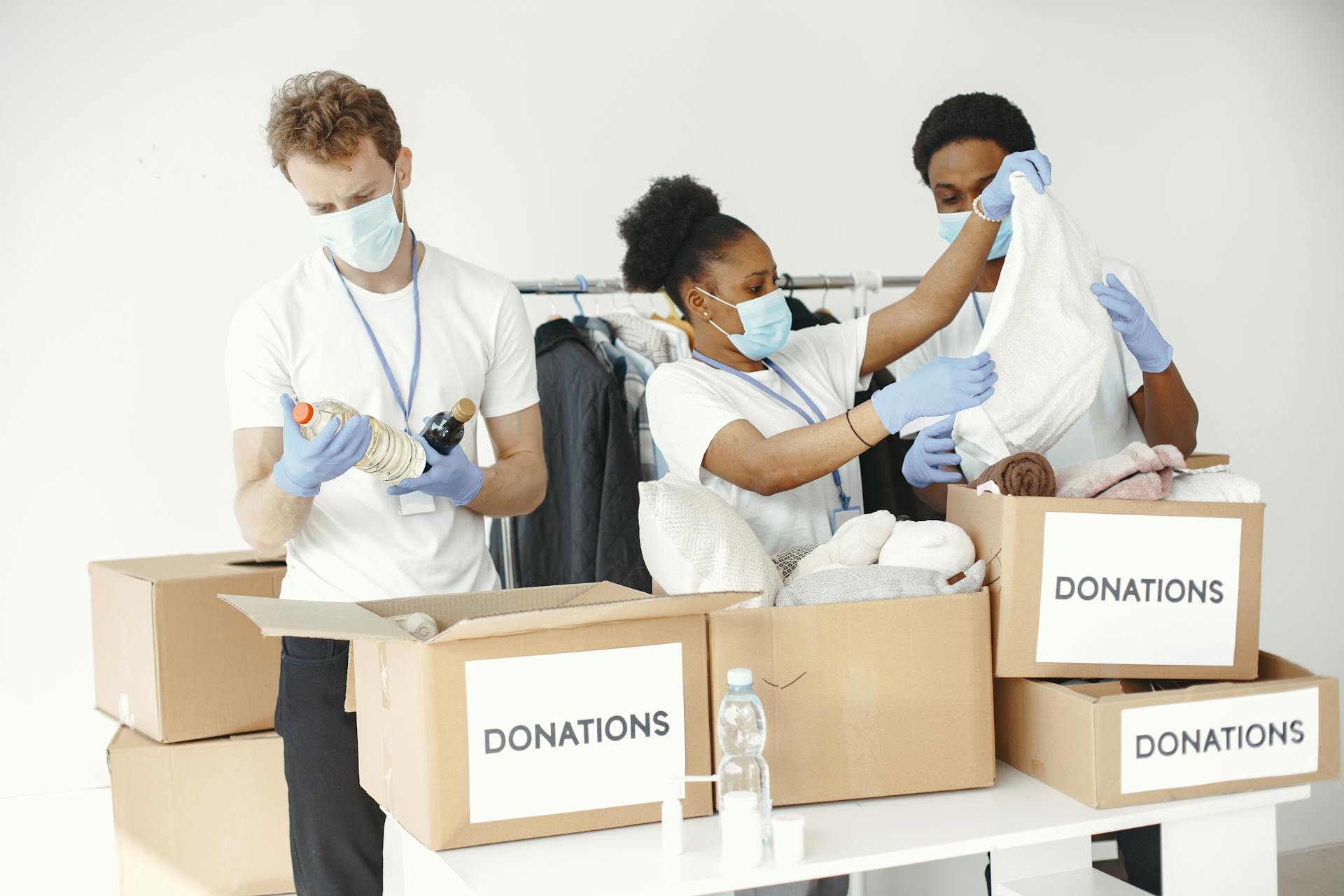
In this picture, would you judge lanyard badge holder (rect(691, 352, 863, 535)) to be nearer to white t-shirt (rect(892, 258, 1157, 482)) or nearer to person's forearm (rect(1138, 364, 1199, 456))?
white t-shirt (rect(892, 258, 1157, 482))

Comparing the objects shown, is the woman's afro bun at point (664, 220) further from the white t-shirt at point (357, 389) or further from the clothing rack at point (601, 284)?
the white t-shirt at point (357, 389)

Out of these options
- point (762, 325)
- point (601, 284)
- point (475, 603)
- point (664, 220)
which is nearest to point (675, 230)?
point (664, 220)

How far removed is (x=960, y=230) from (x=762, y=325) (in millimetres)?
381

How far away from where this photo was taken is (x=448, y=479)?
1574mm

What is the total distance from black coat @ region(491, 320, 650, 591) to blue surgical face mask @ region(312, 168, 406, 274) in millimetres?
663

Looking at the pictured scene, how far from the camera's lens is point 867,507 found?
94.1 inches

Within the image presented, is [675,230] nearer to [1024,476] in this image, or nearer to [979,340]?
[979,340]

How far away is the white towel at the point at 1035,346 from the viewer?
1521 mm

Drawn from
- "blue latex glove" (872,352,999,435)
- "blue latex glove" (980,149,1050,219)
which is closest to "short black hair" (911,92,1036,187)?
"blue latex glove" (980,149,1050,219)

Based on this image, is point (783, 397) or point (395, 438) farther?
point (783, 397)

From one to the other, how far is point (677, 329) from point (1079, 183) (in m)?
1.81

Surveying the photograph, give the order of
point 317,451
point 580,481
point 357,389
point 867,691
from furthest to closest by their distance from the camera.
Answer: point 580,481 → point 357,389 → point 317,451 → point 867,691

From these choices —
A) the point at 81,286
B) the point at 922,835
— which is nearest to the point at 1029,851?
the point at 922,835

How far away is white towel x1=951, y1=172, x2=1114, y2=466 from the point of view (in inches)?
59.9
